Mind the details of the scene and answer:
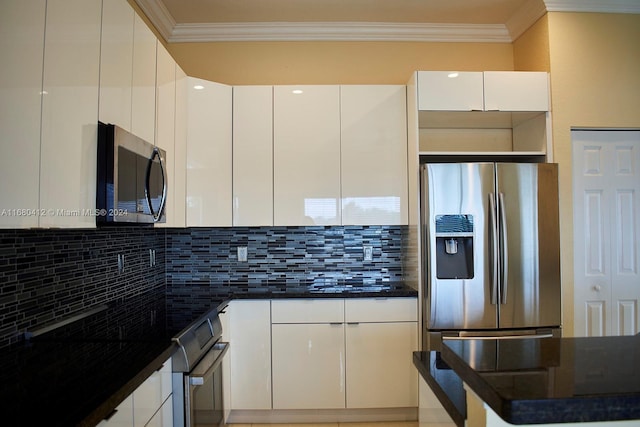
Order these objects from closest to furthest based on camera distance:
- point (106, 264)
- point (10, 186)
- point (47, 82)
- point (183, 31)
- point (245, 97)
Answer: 1. point (10, 186)
2. point (47, 82)
3. point (106, 264)
4. point (245, 97)
5. point (183, 31)

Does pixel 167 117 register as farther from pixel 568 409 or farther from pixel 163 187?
pixel 568 409

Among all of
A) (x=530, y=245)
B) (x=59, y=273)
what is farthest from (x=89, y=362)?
(x=530, y=245)

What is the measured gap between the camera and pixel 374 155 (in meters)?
2.84

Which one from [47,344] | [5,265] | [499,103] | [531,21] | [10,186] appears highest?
[531,21]

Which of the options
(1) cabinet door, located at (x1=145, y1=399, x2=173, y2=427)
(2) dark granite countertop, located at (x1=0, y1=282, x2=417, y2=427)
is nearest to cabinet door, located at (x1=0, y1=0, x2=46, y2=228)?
(2) dark granite countertop, located at (x1=0, y1=282, x2=417, y2=427)

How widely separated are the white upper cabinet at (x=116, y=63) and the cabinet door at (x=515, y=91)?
7.05 feet

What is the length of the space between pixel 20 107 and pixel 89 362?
2.64 ft

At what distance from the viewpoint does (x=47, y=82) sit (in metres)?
1.24

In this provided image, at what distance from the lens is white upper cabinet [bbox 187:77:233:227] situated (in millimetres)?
2738

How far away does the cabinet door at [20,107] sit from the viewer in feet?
3.57

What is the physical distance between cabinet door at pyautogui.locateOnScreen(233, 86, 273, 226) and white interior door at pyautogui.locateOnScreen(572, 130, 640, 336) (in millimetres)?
2079

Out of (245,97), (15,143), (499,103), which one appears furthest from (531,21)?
(15,143)

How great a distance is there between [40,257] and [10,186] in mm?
763

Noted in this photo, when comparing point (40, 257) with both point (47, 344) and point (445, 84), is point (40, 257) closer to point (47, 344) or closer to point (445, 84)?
point (47, 344)
